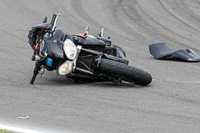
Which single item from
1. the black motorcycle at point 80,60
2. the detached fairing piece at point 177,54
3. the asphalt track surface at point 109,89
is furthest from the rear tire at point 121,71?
the detached fairing piece at point 177,54

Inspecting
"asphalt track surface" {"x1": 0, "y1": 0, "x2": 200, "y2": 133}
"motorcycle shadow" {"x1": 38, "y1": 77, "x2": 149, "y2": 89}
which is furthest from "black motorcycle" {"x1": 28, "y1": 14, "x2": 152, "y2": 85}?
"asphalt track surface" {"x1": 0, "y1": 0, "x2": 200, "y2": 133}

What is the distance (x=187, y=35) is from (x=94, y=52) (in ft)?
25.3

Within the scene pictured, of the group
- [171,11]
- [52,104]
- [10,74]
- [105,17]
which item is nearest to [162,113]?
[52,104]

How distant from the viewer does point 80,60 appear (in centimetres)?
863

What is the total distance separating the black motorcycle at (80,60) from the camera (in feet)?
27.3

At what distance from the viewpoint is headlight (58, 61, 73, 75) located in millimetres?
8328

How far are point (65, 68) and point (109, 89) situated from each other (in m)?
0.94

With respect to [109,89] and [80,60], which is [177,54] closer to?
[109,89]

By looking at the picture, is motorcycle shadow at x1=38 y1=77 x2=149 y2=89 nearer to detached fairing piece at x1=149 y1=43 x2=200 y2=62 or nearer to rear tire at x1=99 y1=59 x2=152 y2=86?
rear tire at x1=99 y1=59 x2=152 y2=86

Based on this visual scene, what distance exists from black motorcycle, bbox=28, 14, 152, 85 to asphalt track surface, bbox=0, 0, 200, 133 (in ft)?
0.77

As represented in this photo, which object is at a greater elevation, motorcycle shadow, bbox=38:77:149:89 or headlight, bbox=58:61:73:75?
headlight, bbox=58:61:73:75

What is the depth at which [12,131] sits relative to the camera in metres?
5.61

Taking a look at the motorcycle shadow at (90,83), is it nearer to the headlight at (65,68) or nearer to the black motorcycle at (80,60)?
the black motorcycle at (80,60)

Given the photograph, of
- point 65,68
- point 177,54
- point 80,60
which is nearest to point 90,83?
point 80,60
